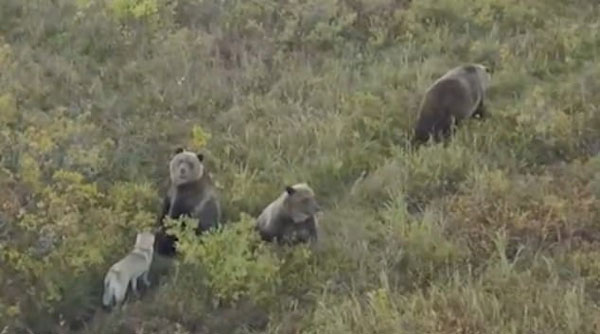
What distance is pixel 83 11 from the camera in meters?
12.5

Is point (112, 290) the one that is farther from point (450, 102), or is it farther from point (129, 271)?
point (450, 102)

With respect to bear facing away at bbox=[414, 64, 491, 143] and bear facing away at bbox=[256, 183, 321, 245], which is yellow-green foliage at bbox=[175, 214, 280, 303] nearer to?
bear facing away at bbox=[256, 183, 321, 245]

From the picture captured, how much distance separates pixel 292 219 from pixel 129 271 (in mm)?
1273

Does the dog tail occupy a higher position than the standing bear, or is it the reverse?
the standing bear

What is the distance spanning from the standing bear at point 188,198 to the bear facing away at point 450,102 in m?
2.00

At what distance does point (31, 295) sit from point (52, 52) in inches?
171

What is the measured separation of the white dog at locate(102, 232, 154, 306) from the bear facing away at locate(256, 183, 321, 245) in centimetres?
87

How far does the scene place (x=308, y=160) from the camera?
965cm

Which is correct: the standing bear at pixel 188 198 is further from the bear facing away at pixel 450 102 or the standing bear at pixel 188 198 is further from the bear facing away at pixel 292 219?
the bear facing away at pixel 450 102

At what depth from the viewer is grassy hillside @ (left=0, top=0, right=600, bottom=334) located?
7773 mm

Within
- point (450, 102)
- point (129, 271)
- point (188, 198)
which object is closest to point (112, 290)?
point (129, 271)

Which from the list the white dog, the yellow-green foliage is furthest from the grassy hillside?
the white dog

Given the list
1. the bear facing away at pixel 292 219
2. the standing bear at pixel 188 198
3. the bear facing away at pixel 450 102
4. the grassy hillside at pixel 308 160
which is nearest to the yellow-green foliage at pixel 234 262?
the grassy hillside at pixel 308 160

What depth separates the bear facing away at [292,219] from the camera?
8570mm
